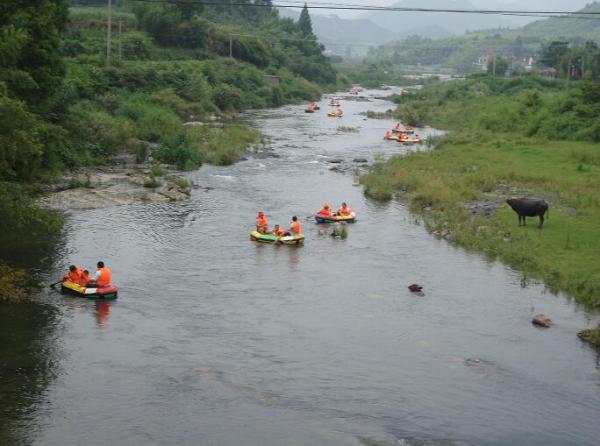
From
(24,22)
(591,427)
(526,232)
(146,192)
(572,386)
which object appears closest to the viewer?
(591,427)

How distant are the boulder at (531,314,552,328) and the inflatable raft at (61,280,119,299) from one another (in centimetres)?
1322

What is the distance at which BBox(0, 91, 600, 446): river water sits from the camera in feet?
58.0

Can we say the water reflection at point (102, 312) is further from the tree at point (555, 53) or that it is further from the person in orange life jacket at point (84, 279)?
the tree at point (555, 53)

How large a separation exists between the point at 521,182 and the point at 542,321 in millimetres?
20794

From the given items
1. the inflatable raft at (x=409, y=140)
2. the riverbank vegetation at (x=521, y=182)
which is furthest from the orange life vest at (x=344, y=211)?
the inflatable raft at (x=409, y=140)

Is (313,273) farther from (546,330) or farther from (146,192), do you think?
(146,192)

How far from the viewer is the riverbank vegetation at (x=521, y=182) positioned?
29984 millimetres

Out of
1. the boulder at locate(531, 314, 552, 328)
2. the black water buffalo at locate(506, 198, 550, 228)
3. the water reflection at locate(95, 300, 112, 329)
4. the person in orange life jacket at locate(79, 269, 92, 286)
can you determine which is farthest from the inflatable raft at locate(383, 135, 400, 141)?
the water reflection at locate(95, 300, 112, 329)

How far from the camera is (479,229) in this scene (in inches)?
1342

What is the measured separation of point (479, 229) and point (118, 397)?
19.9 metres

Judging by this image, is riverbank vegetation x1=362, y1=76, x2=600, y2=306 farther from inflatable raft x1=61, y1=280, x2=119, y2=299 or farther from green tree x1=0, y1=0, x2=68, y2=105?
green tree x1=0, y1=0, x2=68, y2=105

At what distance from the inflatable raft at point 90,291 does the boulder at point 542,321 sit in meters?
13.2

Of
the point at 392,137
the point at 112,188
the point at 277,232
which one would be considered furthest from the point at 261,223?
the point at 392,137

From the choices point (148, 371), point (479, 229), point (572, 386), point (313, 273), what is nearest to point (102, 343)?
point (148, 371)
